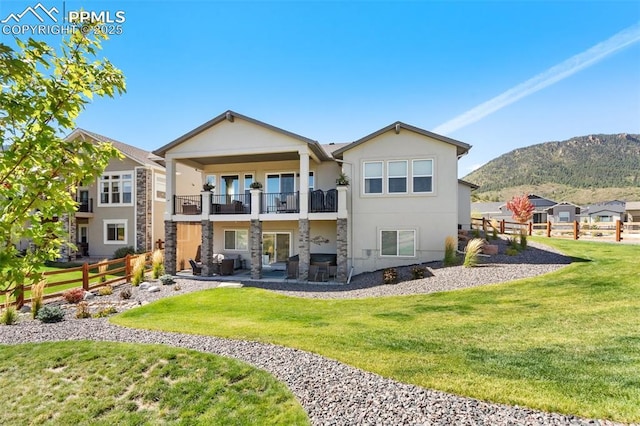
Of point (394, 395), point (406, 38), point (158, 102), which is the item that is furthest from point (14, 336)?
point (406, 38)

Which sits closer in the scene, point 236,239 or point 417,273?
point 417,273

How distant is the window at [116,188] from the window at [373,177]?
1776 centimetres

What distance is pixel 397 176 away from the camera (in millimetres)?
15430

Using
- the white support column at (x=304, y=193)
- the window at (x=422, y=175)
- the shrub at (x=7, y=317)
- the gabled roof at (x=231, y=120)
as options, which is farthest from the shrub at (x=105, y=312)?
the window at (x=422, y=175)

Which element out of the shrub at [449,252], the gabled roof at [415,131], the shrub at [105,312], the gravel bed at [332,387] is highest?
the gabled roof at [415,131]

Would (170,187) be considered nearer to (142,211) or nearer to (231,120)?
(231,120)

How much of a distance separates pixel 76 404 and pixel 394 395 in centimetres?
503

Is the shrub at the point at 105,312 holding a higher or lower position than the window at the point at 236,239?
lower

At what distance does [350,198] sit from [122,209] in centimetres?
1772


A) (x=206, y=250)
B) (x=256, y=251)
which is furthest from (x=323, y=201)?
(x=206, y=250)

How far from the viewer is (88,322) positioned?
8.77m

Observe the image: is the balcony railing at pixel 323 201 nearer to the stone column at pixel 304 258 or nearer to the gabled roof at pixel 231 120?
the stone column at pixel 304 258

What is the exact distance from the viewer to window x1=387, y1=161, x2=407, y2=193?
50.4ft

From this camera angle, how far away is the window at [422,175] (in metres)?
15.0
